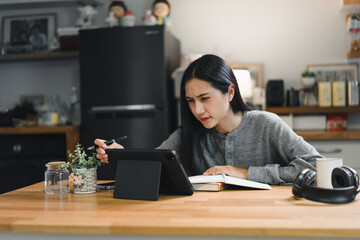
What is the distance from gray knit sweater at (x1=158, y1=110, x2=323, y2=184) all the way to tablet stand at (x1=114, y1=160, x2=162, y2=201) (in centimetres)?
47

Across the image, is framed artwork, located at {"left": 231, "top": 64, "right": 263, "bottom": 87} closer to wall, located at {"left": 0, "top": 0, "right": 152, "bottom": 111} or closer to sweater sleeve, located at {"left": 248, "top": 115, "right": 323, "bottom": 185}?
wall, located at {"left": 0, "top": 0, "right": 152, "bottom": 111}

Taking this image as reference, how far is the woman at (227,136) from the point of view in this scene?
168 centimetres

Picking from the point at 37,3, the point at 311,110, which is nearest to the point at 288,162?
the point at 311,110

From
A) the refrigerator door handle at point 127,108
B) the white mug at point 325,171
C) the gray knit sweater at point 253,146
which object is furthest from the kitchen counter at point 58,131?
the white mug at point 325,171

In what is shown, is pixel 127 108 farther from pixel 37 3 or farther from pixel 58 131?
pixel 37 3

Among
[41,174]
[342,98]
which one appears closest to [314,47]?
[342,98]

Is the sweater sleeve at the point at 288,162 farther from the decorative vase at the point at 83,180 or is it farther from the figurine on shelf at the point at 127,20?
the figurine on shelf at the point at 127,20

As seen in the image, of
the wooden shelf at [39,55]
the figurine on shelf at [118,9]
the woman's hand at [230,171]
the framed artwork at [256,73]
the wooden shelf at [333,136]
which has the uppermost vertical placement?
the figurine on shelf at [118,9]

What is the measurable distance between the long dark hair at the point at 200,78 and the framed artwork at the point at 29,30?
2.61 m

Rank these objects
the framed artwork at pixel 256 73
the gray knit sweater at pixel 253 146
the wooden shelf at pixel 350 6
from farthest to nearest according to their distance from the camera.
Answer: the framed artwork at pixel 256 73, the wooden shelf at pixel 350 6, the gray knit sweater at pixel 253 146

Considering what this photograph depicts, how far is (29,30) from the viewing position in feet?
13.4

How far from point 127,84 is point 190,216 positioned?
242 centimetres

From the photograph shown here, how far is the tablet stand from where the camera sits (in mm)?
1371

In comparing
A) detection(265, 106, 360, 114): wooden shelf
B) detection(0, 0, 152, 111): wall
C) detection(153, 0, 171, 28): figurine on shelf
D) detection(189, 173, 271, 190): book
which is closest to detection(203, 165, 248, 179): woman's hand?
detection(189, 173, 271, 190): book
